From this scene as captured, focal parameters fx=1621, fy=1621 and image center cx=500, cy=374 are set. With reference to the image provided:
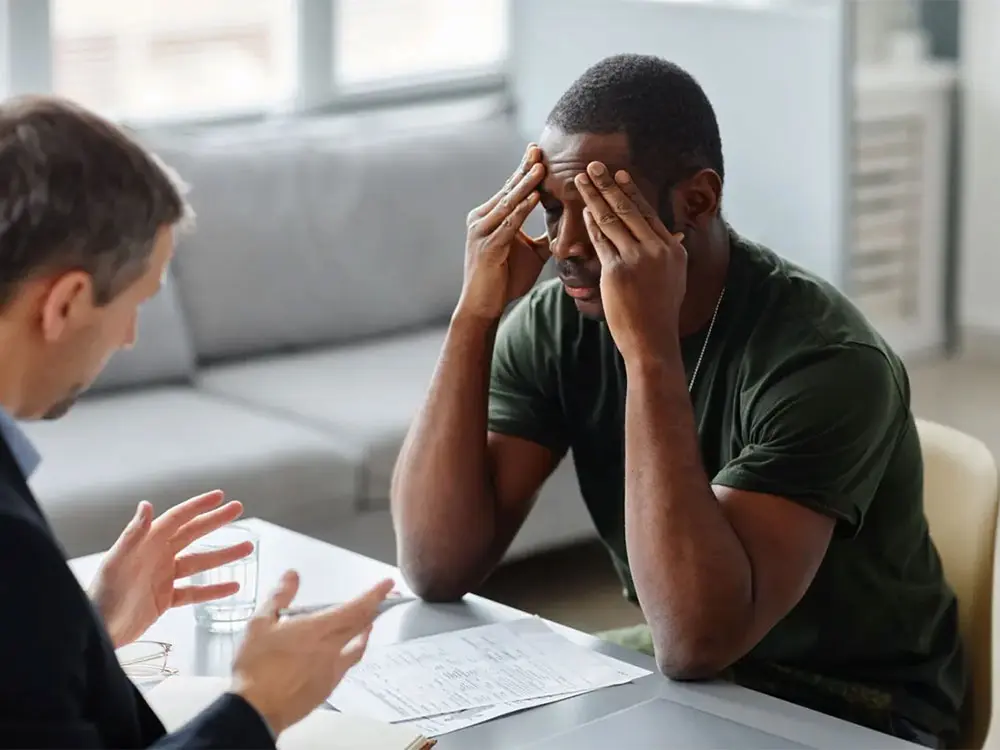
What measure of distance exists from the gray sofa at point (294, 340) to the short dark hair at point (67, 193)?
5.54ft

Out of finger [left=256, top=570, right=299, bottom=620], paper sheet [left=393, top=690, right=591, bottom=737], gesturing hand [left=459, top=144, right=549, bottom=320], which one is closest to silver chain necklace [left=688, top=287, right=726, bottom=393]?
gesturing hand [left=459, top=144, right=549, bottom=320]

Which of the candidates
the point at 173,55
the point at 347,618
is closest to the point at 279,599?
the point at 347,618

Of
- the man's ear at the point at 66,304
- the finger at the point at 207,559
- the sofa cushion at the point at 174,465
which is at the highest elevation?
the man's ear at the point at 66,304

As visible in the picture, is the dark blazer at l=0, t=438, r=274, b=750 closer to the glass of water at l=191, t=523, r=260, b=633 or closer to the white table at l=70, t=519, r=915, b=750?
the white table at l=70, t=519, r=915, b=750

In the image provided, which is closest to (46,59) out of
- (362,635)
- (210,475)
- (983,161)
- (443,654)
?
(210,475)

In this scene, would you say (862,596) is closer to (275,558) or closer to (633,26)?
(275,558)

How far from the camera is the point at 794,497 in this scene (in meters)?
1.59

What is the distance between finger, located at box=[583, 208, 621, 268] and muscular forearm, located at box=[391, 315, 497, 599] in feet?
0.73

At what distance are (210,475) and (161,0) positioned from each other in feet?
5.04

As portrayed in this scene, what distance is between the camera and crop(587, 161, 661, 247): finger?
1667mm

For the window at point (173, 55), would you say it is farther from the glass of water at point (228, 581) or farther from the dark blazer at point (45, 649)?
the dark blazer at point (45, 649)

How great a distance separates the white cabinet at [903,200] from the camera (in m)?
5.09

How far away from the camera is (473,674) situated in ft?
4.93

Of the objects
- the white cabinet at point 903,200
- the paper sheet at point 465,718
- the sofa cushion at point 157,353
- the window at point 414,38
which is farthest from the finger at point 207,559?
the white cabinet at point 903,200
